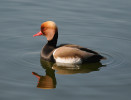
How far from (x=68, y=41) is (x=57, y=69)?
69.5 inches

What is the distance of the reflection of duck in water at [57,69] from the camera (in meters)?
8.38

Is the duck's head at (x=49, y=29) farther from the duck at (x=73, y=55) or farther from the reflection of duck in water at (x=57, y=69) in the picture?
the reflection of duck in water at (x=57, y=69)

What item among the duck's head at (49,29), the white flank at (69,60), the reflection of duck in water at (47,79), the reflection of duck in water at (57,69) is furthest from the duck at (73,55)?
the duck's head at (49,29)

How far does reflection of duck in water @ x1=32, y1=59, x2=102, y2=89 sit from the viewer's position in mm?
8383

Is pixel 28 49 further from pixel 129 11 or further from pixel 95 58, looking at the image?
pixel 129 11

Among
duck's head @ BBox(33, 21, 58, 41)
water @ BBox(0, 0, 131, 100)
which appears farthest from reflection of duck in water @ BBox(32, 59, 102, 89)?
duck's head @ BBox(33, 21, 58, 41)

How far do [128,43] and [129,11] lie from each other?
2.38 meters

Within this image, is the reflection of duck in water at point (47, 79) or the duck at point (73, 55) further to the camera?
the duck at point (73, 55)

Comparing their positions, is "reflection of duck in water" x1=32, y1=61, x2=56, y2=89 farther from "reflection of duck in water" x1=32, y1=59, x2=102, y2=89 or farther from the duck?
the duck

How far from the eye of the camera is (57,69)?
29.7 feet

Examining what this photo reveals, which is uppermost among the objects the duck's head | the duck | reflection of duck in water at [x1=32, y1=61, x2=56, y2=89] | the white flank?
the duck's head

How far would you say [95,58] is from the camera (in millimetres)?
9328

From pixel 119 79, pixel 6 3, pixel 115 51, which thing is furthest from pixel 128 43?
pixel 6 3

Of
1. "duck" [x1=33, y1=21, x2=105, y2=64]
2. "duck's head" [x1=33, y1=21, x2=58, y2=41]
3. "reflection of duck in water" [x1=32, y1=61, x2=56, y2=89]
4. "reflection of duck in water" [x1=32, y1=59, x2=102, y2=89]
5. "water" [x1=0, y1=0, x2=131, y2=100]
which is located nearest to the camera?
"water" [x1=0, y1=0, x2=131, y2=100]
